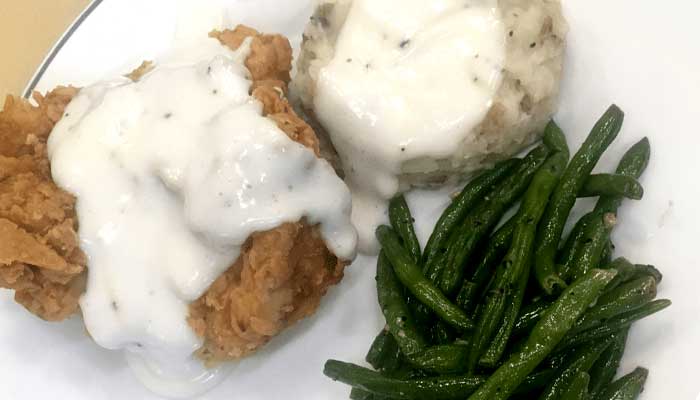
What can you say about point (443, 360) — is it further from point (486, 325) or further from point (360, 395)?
point (360, 395)

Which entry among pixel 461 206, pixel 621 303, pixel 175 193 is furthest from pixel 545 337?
pixel 175 193

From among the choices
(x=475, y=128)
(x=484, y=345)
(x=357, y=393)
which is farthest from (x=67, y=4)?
(x=484, y=345)

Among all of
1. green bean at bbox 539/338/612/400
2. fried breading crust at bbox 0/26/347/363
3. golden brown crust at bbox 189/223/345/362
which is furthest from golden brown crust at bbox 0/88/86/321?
green bean at bbox 539/338/612/400

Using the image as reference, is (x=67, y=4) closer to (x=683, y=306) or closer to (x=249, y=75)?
(x=249, y=75)

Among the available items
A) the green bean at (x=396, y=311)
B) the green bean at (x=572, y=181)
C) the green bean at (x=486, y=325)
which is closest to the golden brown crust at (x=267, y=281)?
the green bean at (x=396, y=311)

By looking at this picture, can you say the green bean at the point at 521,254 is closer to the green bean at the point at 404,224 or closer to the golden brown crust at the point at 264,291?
the green bean at the point at 404,224
